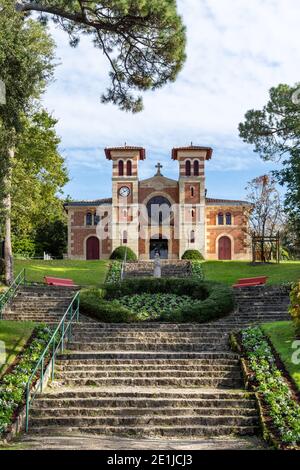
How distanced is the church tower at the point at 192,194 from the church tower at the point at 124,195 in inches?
139

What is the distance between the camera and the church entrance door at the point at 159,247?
47469mm

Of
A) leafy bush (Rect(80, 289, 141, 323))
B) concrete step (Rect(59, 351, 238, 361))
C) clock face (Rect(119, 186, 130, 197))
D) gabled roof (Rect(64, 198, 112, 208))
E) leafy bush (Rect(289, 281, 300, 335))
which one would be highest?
clock face (Rect(119, 186, 130, 197))

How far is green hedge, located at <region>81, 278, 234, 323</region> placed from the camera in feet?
64.3

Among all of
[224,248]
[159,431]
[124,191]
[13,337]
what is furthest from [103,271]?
[159,431]

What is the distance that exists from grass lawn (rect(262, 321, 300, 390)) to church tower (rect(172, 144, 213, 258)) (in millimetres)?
28790

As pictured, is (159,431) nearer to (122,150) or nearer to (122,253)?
(122,253)

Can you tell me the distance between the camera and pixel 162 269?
33.7 m

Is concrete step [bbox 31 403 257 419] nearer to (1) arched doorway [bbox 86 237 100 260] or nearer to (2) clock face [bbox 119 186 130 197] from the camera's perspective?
(2) clock face [bbox 119 186 130 197]

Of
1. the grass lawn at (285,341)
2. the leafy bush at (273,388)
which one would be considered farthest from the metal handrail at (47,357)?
the grass lawn at (285,341)

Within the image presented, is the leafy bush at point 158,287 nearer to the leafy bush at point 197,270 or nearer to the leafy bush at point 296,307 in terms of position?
the leafy bush at point 197,270

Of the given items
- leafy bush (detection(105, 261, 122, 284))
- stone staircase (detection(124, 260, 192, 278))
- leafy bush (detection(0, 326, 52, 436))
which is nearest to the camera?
leafy bush (detection(0, 326, 52, 436))

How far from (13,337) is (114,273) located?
53.3 ft

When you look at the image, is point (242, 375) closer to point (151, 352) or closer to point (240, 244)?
point (151, 352)

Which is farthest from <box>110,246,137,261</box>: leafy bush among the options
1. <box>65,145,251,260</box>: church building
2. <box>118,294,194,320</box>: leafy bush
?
<box>118,294,194,320</box>: leafy bush
